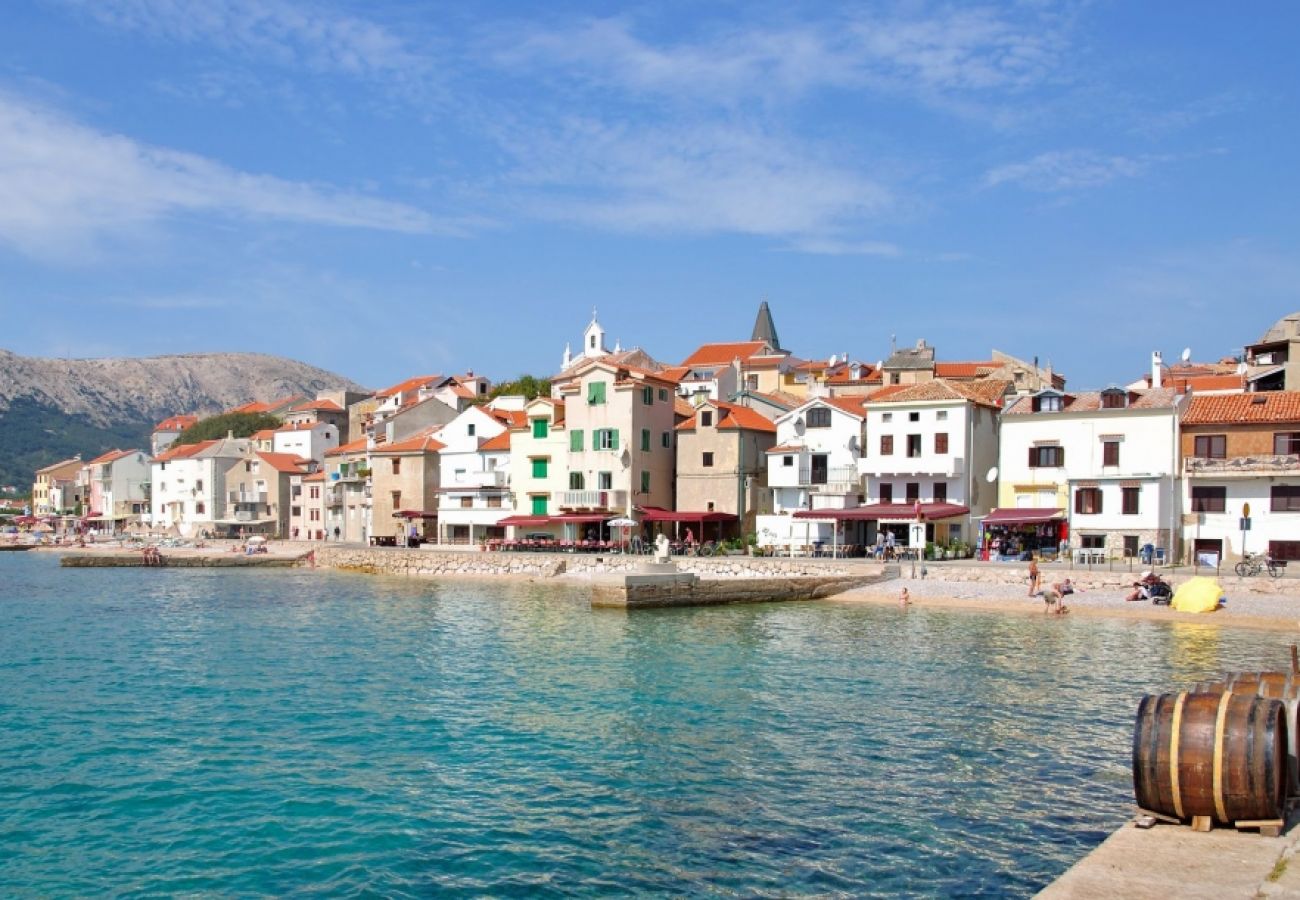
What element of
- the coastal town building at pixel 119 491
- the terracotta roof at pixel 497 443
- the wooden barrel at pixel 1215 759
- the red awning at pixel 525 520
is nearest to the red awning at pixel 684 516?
the red awning at pixel 525 520

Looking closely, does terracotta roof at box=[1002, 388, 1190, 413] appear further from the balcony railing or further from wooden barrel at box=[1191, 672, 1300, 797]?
the balcony railing

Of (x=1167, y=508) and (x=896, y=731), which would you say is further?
(x=1167, y=508)

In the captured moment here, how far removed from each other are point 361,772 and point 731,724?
275 inches

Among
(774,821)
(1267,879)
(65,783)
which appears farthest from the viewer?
(65,783)

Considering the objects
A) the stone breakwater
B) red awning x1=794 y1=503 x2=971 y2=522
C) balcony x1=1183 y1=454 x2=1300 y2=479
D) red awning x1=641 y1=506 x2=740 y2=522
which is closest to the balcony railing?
the stone breakwater

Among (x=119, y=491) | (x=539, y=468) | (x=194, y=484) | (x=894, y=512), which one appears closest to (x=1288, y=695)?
(x=894, y=512)

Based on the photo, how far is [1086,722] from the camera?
812 inches

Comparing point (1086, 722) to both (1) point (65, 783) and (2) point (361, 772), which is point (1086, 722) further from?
(1) point (65, 783)

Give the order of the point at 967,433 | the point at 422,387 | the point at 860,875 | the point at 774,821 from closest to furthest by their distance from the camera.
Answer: the point at 860,875
the point at 774,821
the point at 967,433
the point at 422,387

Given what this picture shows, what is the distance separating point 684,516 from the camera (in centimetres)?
6156

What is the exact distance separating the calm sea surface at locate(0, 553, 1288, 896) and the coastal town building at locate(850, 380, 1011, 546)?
20516 mm

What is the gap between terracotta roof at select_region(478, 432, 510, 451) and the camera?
73188mm

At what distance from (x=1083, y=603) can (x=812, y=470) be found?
75.4ft

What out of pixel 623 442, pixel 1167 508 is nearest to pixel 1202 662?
pixel 1167 508
